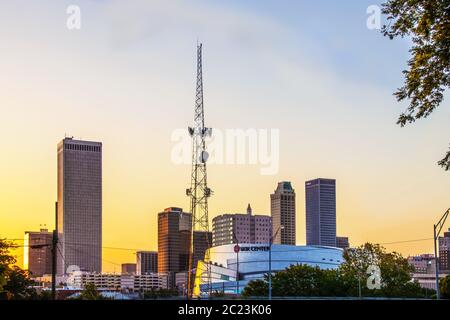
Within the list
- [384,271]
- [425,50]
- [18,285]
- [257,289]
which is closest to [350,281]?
[384,271]

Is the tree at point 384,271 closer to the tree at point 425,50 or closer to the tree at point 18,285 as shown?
the tree at point 18,285

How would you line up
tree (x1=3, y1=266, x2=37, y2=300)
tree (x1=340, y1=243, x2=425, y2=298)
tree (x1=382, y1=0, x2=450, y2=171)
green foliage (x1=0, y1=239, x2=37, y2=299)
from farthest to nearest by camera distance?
tree (x1=340, y1=243, x2=425, y2=298), tree (x1=3, y1=266, x2=37, y2=300), green foliage (x1=0, y1=239, x2=37, y2=299), tree (x1=382, y1=0, x2=450, y2=171)

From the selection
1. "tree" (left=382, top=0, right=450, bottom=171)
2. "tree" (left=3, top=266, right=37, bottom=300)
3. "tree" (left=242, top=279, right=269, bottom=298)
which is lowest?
"tree" (left=242, top=279, right=269, bottom=298)

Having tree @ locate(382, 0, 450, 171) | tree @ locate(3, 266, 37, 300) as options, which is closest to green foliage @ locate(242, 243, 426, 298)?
tree @ locate(3, 266, 37, 300)

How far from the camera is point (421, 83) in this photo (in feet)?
102

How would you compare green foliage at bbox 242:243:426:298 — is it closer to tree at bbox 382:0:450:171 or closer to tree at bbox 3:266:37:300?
tree at bbox 3:266:37:300

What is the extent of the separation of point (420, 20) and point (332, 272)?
418ft

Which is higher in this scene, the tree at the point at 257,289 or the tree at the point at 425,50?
the tree at the point at 425,50

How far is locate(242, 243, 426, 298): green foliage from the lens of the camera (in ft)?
458

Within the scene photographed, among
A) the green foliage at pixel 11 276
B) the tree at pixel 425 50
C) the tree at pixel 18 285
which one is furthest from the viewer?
the tree at pixel 18 285

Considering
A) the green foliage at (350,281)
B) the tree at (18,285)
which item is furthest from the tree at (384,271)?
the tree at (18,285)

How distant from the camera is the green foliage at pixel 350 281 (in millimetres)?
A: 139750
